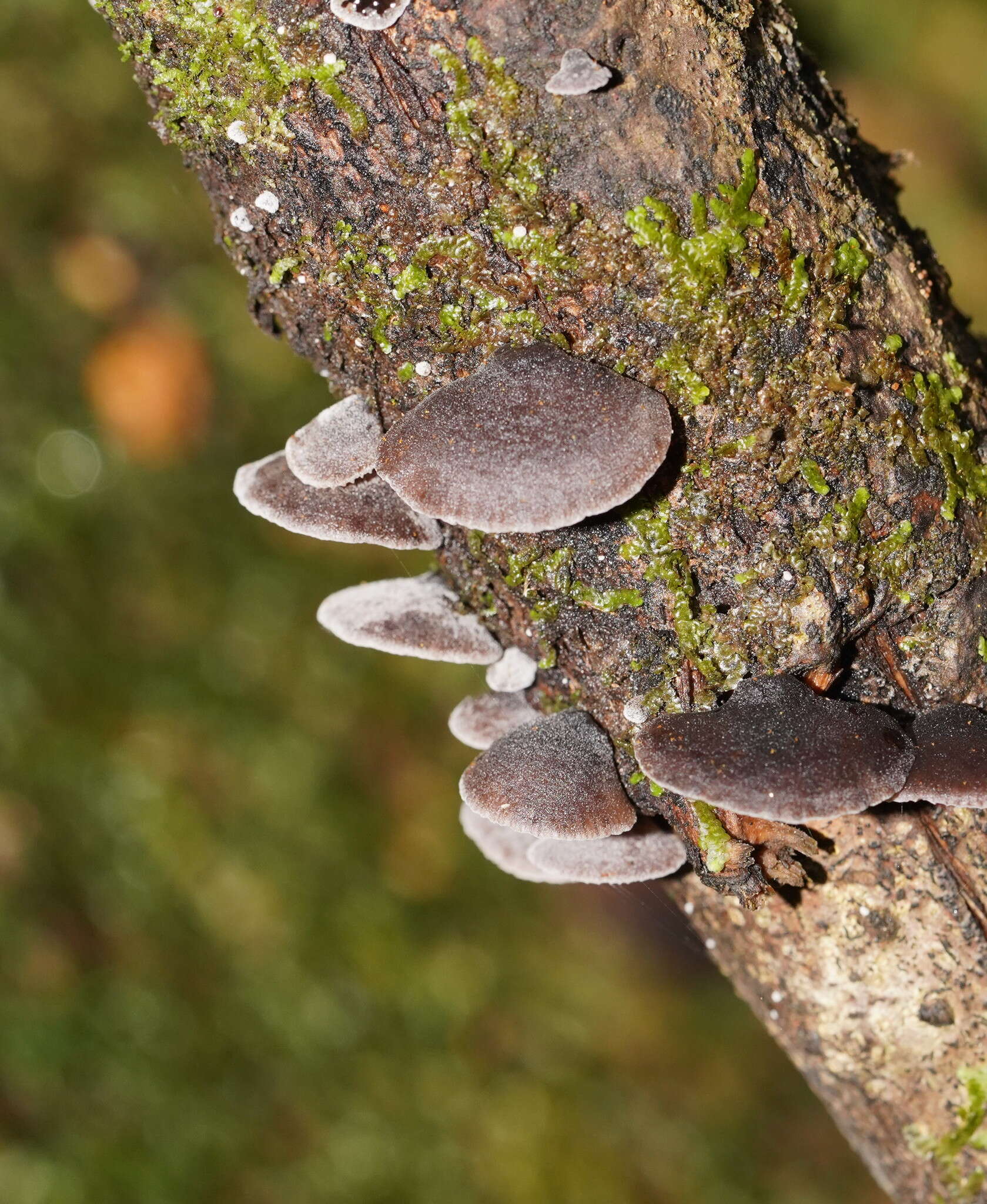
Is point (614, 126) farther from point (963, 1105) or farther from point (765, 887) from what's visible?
point (963, 1105)

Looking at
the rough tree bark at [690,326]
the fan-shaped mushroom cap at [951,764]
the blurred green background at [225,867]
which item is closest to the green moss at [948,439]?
the rough tree bark at [690,326]

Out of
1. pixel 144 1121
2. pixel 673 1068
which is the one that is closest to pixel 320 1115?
pixel 144 1121

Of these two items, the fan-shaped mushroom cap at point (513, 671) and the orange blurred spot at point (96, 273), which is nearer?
the fan-shaped mushroom cap at point (513, 671)

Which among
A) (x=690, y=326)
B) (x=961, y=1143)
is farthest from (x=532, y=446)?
(x=961, y=1143)

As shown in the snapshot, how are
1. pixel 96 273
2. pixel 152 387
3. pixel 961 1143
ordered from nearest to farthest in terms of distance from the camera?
pixel 961 1143 < pixel 96 273 < pixel 152 387

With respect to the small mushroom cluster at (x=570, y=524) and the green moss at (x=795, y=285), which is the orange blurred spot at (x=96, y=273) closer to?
the small mushroom cluster at (x=570, y=524)

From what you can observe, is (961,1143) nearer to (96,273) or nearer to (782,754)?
(782,754)
